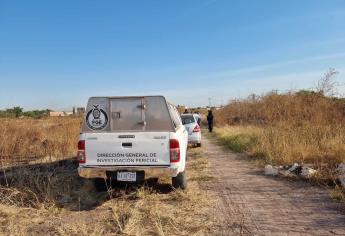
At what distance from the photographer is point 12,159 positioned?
1492 centimetres

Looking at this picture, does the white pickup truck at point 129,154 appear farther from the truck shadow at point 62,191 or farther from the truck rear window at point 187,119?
the truck rear window at point 187,119

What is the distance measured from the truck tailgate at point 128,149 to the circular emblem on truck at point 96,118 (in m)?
0.48

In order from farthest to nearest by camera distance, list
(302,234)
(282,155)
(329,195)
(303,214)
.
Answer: (282,155)
(329,195)
(303,214)
(302,234)

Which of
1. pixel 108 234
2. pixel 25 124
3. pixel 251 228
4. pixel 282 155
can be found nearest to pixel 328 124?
pixel 282 155

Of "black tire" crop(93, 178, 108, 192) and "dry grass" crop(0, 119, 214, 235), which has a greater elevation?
"black tire" crop(93, 178, 108, 192)

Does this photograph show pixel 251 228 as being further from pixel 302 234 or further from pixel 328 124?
pixel 328 124

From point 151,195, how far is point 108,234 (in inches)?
104

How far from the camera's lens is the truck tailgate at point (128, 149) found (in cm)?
813

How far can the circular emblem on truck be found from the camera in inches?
343

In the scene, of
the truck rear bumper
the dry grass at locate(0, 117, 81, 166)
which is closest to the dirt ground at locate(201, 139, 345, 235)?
the truck rear bumper

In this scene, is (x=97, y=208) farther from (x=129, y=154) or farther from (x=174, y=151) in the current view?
(x=174, y=151)

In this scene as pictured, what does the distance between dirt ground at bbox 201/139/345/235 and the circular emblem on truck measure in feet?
8.95

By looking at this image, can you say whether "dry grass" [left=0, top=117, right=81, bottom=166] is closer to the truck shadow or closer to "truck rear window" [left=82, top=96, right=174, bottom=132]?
the truck shadow

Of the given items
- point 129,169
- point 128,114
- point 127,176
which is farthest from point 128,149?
point 128,114
